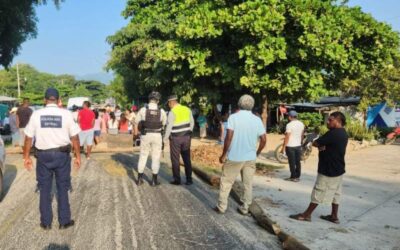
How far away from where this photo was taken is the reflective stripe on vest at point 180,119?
29.1 feet

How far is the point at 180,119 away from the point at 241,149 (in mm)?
2493

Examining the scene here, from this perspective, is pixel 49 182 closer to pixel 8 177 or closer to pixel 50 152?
pixel 50 152

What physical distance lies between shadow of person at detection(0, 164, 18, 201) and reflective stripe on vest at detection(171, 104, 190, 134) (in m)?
3.38

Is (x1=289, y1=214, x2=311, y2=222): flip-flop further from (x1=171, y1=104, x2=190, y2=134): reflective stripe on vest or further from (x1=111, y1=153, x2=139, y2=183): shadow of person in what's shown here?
(x1=111, y1=153, x2=139, y2=183): shadow of person

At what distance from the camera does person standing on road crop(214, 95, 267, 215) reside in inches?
263

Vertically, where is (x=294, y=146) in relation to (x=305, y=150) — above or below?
above

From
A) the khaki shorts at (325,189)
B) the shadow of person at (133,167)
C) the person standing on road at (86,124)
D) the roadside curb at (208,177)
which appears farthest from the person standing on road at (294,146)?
the person standing on road at (86,124)

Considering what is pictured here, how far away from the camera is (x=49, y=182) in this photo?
19.5ft

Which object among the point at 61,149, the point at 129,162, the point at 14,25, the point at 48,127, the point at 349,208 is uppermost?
the point at 14,25

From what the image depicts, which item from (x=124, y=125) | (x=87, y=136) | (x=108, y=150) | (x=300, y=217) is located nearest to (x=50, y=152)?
(x=300, y=217)

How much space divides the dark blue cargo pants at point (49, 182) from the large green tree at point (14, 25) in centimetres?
2000

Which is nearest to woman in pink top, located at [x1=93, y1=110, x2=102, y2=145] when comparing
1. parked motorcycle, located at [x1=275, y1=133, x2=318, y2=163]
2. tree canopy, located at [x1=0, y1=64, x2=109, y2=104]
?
parked motorcycle, located at [x1=275, y1=133, x2=318, y2=163]

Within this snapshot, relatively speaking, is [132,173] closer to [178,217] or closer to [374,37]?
[178,217]

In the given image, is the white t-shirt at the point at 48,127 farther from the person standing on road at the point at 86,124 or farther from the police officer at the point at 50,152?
the person standing on road at the point at 86,124
